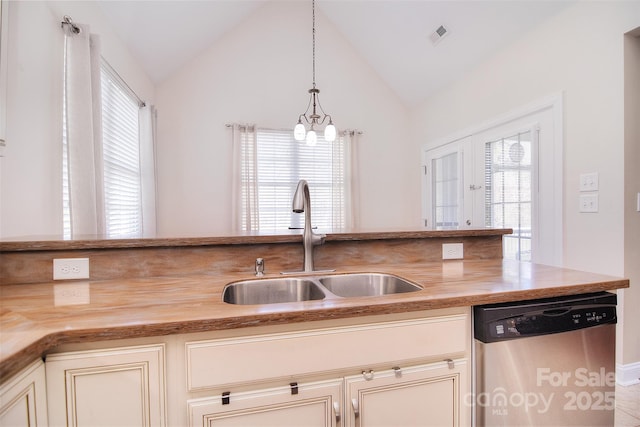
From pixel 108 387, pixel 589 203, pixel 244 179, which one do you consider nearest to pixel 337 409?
pixel 108 387

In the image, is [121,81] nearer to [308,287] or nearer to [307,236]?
[307,236]

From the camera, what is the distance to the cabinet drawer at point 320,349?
76 cm

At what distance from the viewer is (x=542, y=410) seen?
0.99 meters

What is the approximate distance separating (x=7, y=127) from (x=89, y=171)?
1.41 feet

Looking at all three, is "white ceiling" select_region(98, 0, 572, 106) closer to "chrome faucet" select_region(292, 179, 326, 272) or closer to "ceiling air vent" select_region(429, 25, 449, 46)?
"ceiling air vent" select_region(429, 25, 449, 46)

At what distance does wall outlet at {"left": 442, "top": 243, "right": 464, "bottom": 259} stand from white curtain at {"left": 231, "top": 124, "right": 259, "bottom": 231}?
2.77 meters

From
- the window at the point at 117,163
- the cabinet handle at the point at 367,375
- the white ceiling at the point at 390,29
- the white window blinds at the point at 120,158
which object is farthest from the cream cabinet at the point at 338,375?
the white ceiling at the point at 390,29

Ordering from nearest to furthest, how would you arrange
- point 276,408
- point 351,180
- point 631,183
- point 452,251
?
point 276,408, point 452,251, point 631,183, point 351,180


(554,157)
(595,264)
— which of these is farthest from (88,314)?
(554,157)

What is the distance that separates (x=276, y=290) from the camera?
4.11 ft

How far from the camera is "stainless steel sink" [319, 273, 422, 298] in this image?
128 centimetres

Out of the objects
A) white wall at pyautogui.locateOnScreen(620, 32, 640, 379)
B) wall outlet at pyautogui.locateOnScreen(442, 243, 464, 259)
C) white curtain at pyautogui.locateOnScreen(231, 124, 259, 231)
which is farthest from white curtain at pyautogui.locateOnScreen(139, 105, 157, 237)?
white wall at pyautogui.locateOnScreen(620, 32, 640, 379)

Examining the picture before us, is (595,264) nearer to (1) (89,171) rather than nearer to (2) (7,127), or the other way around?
(1) (89,171)

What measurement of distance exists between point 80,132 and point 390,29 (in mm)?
3291
